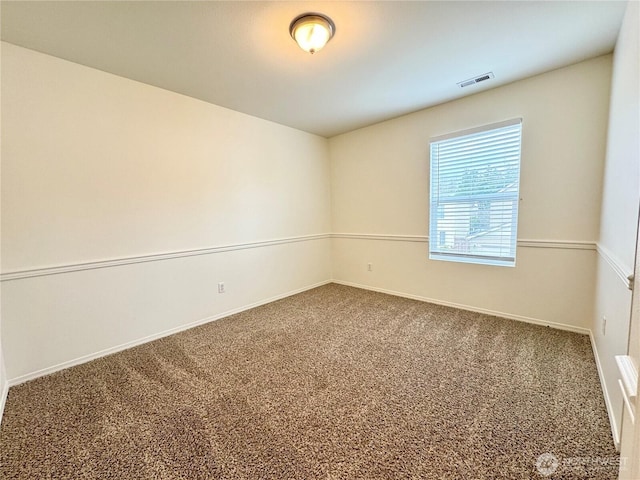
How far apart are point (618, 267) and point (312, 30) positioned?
2.35 meters

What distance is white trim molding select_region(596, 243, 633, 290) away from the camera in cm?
133

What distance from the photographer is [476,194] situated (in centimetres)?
304

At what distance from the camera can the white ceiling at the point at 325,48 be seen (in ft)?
5.51

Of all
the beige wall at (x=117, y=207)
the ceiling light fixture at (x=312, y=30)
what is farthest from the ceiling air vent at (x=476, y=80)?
the beige wall at (x=117, y=207)

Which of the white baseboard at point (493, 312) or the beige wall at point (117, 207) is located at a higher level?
the beige wall at point (117, 207)

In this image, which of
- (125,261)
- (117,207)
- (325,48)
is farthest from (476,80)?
(125,261)

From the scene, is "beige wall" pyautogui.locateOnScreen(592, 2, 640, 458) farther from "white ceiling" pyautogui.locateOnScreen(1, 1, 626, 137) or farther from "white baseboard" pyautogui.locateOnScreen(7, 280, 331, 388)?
"white baseboard" pyautogui.locateOnScreen(7, 280, 331, 388)

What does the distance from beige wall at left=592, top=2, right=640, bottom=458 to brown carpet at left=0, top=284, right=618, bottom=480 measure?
28 cm

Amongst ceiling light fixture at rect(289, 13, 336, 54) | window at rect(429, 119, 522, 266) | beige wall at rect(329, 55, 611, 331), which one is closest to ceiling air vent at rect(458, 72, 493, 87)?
beige wall at rect(329, 55, 611, 331)

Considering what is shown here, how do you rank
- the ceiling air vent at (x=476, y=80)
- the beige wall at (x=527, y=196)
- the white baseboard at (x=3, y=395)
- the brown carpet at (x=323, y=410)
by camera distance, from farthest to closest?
1. the ceiling air vent at (x=476, y=80)
2. the beige wall at (x=527, y=196)
3. the white baseboard at (x=3, y=395)
4. the brown carpet at (x=323, y=410)

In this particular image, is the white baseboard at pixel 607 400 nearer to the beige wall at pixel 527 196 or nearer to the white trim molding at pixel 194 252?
the beige wall at pixel 527 196

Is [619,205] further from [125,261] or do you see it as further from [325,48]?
[125,261]

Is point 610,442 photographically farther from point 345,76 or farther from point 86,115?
point 86,115

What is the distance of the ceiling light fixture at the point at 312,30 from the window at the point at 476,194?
1.99 meters
